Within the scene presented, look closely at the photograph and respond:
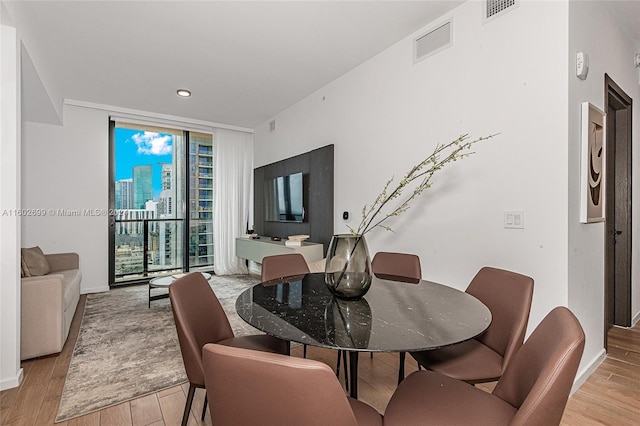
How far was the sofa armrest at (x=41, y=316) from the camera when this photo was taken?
8.21 feet

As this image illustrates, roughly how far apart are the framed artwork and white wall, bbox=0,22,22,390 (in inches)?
151

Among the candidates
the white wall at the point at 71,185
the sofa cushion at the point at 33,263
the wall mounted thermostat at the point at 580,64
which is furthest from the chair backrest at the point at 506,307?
the white wall at the point at 71,185

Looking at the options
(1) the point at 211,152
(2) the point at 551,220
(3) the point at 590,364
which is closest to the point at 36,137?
(1) the point at 211,152

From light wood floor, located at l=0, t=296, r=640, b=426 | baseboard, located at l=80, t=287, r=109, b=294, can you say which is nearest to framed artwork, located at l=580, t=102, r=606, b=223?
light wood floor, located at l=0, t=296, r=640, b=426

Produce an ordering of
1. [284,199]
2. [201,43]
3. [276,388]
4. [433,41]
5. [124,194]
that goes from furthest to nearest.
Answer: [124,194] → [284,199] → [201,43] → [433,41] → [276,388]

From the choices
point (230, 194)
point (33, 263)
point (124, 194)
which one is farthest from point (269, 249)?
point (124, 194)

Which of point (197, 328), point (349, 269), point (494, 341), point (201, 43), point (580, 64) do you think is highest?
point (201, 43)

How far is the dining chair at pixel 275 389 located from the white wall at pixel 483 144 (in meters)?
1.88

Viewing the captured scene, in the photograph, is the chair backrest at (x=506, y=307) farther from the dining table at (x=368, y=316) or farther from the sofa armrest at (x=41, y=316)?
the sofa armrest at (x=41, y=316)

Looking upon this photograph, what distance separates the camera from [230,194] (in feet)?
19.3

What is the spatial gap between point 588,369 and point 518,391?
1.62 m

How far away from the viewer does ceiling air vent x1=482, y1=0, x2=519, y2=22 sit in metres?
2.16

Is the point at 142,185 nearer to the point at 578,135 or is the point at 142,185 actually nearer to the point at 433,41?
the point at 433,41

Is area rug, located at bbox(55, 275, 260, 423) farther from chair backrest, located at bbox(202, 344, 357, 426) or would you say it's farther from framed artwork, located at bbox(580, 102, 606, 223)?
framed artwork, located at bbox(580, 102, 606, 223)
